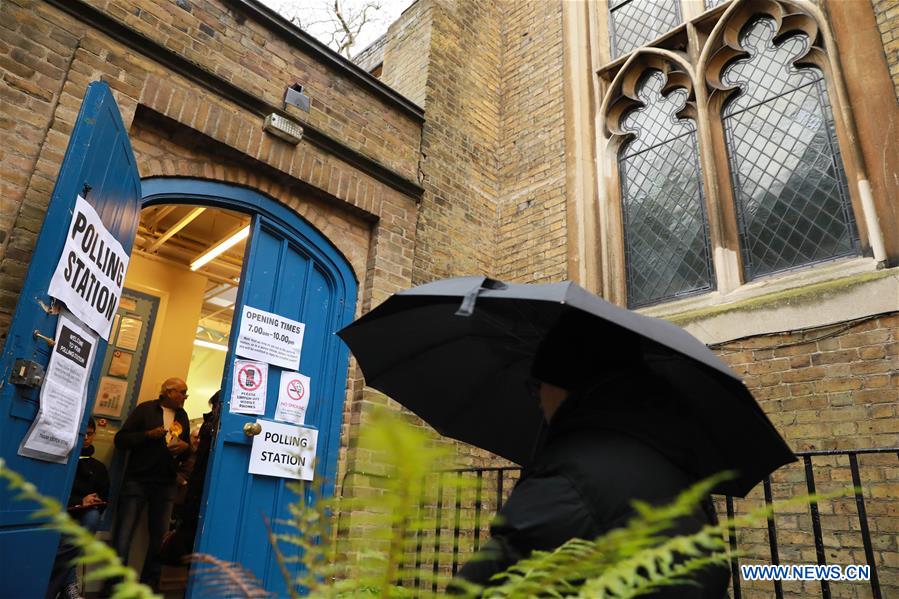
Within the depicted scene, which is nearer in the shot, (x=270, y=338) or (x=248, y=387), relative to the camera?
(x=248, y=387)

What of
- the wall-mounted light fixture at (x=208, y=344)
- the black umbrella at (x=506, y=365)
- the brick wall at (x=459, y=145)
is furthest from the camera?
the wall-mounted light fixture at (x=208, y=344)

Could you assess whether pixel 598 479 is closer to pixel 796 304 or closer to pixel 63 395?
pixel 63 395

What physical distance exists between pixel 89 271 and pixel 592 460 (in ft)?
10.7

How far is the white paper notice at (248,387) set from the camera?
4.72 m

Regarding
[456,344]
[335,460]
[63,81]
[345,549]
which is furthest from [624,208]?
[345,549]

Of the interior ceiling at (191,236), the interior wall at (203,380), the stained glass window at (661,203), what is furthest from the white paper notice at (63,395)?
the interior wall at (203,380)

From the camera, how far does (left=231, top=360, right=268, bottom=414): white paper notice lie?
472 cm

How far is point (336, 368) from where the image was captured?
5.43 m

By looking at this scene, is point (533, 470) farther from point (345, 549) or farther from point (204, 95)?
point (204, 95)

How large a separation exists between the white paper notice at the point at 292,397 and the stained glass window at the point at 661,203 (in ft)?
11.5

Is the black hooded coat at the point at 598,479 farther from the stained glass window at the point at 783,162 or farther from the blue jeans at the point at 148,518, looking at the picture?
the blue jeans at the point at 148,518

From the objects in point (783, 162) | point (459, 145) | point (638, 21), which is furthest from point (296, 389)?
point (638, 21)

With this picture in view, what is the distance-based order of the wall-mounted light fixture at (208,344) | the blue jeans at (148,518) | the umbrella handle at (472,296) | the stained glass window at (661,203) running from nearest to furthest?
the umbrella handle at (472,296) → the blue jeans at (148,518) → the stained glass window at (661,203) → the wall-mounted light fixture at (208,344)

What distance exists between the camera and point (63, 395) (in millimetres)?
3309
